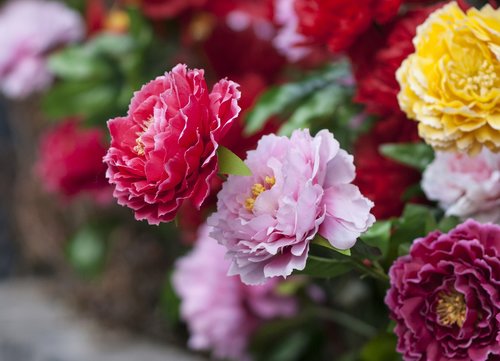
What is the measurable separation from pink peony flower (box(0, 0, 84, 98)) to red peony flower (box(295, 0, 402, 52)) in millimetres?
532

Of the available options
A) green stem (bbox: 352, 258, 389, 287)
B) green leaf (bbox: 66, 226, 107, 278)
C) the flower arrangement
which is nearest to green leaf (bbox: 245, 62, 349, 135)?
the flower arrangement

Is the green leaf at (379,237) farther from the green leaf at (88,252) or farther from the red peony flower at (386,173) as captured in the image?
the green leaf at (88,252)

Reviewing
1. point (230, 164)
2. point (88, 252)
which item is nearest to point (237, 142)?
point (230, 164)

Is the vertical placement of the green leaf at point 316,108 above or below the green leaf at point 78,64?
above

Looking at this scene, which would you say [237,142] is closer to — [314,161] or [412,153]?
[412,153]

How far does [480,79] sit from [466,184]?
0.29ft

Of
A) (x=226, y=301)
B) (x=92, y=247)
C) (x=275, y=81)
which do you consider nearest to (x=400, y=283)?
(x=226, y=301)

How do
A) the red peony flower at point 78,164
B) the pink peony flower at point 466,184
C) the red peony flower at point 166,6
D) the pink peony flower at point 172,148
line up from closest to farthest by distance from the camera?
the pink peony flower at point 172,148, the pink peony flower at point 466,184, the red peony flower at point 166,6, the red peony flower at point 78,164

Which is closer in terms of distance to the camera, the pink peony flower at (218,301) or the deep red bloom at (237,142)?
the deep red bloom at (237,142)

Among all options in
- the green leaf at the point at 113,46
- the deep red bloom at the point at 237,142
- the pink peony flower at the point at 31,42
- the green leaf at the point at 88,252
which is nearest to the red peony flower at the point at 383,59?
the deep red bloom at the point at 237,142

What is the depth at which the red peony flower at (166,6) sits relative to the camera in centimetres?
99

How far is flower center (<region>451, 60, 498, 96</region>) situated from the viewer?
54 centimetres

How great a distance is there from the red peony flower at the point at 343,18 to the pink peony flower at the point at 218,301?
1.05ft

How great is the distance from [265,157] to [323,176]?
0.13ft
